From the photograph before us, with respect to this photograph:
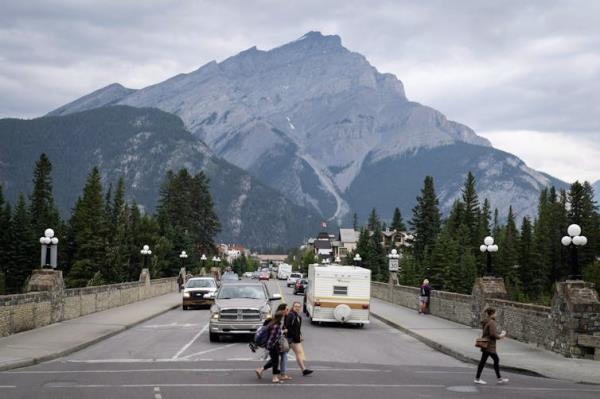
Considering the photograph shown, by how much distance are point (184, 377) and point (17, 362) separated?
14.2 ft

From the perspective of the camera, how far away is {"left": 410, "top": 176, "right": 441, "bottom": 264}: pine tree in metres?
124

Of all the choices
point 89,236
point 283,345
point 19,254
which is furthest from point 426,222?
point 283,345

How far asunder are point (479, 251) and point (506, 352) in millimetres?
99294

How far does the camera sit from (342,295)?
2914cm

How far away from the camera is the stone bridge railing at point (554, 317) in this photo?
A: 19.0m

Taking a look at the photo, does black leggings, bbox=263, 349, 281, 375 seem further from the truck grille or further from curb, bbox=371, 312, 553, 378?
the truck grille

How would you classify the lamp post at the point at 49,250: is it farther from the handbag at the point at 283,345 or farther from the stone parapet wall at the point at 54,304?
the handbag at the point at 283,345

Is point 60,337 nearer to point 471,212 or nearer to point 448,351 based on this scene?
point 448,351

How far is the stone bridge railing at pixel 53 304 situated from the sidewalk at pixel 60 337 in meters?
0.33

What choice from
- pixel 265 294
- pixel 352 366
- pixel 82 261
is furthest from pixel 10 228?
pixel 352 366

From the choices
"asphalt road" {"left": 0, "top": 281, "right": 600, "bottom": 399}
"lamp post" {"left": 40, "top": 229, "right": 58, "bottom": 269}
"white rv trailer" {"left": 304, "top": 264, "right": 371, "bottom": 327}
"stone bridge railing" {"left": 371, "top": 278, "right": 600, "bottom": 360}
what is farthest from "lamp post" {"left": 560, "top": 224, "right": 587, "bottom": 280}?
"lamp post" {"left": 40, "top": 229, "right": 58, "bottom": 269}

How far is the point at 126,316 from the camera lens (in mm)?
32906

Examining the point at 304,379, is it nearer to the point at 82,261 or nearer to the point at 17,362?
the point at 17,362

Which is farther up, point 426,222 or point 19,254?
point 426,222
